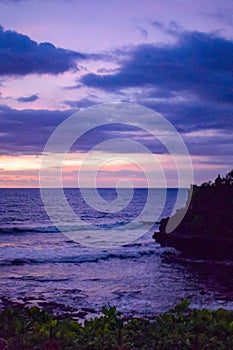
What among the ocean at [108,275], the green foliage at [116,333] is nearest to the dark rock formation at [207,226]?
the ocean at [108,275]

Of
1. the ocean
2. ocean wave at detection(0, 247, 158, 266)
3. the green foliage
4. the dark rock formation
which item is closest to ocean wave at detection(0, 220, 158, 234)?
the ocean

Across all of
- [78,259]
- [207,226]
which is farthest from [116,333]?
[207,226]

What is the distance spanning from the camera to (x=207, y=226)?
46.1 meters

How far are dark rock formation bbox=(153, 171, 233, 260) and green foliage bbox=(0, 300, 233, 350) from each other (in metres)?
31.8

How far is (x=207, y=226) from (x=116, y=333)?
123 ft

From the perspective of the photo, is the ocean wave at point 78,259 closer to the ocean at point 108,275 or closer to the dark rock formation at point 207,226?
the ocean at point 108,275

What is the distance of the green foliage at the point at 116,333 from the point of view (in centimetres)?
948

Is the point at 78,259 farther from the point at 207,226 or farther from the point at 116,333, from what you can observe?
the point at 116,333

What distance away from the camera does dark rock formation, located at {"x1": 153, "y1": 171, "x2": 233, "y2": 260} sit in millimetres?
43750

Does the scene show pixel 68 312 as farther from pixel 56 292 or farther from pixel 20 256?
pixel 20 256

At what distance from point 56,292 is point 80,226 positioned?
49928 mm

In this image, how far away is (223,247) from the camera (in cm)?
4356

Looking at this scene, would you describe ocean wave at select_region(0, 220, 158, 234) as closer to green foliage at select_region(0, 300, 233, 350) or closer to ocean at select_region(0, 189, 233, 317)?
ocean at select_region(0, 189, 233, 317)

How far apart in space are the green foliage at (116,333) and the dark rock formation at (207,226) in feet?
104
